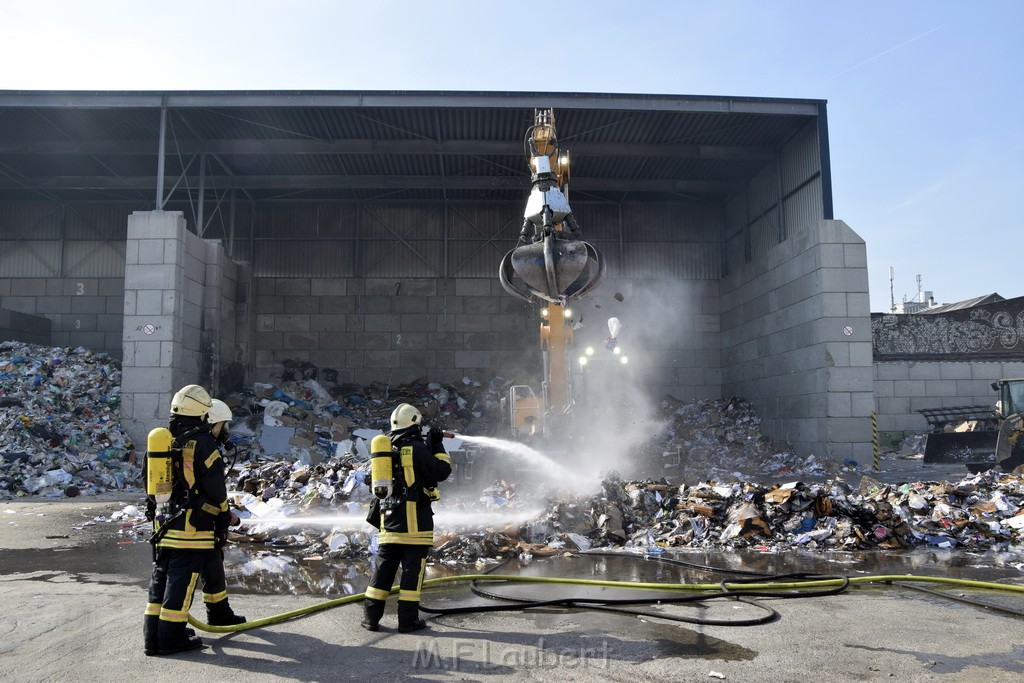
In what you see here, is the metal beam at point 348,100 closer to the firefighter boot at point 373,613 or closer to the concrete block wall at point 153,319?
the concrete block wall at point 153,319

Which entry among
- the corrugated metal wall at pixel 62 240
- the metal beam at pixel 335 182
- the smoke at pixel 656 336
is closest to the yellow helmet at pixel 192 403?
the metal beam at pixel 335 182

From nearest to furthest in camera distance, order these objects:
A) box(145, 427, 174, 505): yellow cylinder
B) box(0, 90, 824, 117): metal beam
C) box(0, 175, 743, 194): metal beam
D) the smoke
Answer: box(145, 427, 174, 505): yellow cylinder → box(0, 90, 824, 117): metal beam → box(0, 175, 743, 194): metal beam → the smoke

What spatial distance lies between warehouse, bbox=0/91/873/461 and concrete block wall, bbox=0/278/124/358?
67 millimetres

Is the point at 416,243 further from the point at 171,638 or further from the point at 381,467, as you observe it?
the point at 171,638

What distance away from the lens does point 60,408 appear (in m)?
16.6

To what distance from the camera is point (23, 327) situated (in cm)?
2112

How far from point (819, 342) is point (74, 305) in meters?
21.8

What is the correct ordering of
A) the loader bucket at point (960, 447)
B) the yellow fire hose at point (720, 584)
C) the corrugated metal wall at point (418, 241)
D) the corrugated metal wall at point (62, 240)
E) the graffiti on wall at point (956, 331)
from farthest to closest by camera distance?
the corrugated metal wall at point (418, 241) → the corrugated metal wall at point (62, 240) → the graffiti on wall at point (956, 331) → the loader bucket at point (960, 447) → the yellow fire hose at point (720, 584)

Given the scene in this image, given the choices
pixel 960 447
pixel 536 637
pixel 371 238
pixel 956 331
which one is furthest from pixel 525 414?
pixel 956 331

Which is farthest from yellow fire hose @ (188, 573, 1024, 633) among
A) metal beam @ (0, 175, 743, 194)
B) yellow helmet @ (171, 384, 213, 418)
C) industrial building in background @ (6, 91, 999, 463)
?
metal beam @ (0, 175, 743, 194)

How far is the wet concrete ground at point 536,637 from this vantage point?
4.09m

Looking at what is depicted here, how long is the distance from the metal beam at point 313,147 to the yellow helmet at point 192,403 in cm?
1573

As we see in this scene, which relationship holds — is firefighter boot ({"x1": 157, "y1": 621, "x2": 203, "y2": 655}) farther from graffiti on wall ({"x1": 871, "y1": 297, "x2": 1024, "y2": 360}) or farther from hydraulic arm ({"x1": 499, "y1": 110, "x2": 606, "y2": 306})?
graffiti on wall ({"x1": 871, "y1": 297, "x2": 1024, "y2": 360})

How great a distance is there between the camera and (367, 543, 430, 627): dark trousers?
16.1 ft
